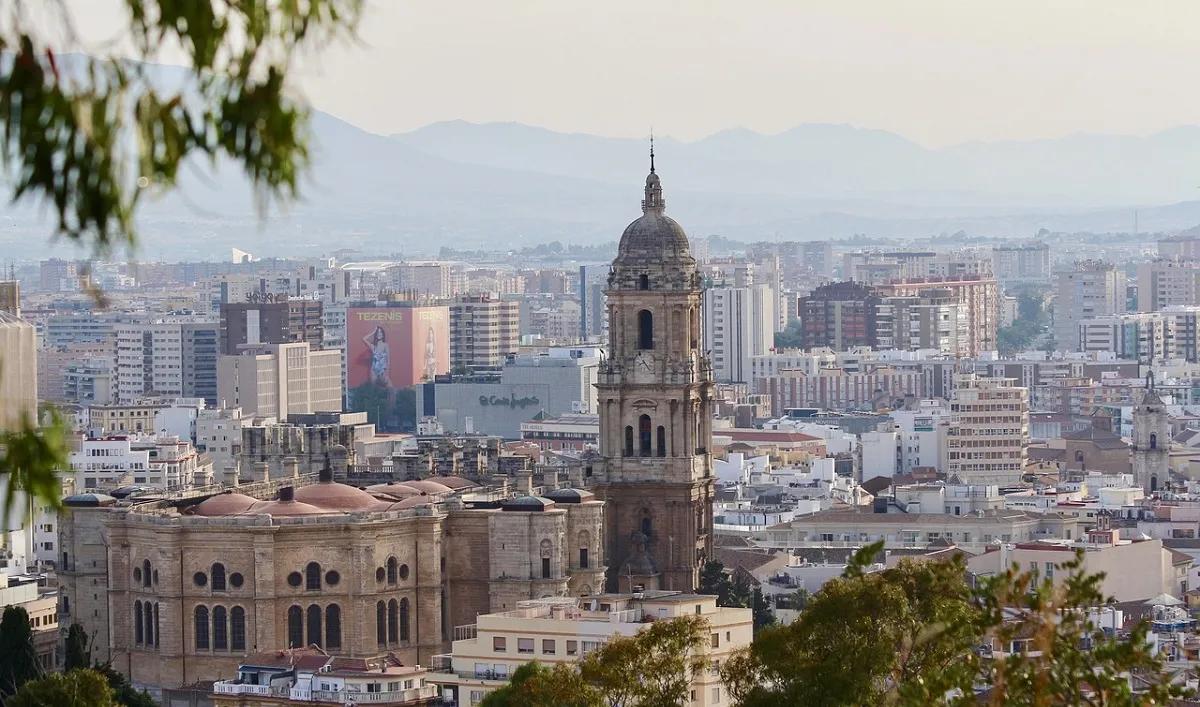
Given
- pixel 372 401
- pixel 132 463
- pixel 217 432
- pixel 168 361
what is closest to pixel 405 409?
pixel 372 401

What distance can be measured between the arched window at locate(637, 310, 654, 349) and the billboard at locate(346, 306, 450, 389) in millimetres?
122335

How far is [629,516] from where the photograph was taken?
226 ft

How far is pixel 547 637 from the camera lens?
5266cm

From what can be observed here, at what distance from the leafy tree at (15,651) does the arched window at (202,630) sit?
5252 mm

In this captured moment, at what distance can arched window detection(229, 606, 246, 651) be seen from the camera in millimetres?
58781

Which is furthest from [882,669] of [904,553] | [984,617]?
[904,553]

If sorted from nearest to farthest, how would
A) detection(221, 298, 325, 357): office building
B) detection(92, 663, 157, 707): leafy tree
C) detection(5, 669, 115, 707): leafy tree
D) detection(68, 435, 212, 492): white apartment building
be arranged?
detection(5, 669, 115, 707): leafy tree
detection(92, 663, 157, 707): leafy tree
detection(68, 435, 212, 492): white apartment building
detection(221, 298, 325, 357): office building

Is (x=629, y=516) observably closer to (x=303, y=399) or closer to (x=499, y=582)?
(x=499, y=582)

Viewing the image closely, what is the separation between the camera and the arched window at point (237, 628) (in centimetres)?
5878

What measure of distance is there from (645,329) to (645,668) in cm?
2902

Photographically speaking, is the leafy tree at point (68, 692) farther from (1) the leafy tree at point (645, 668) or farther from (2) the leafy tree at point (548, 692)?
(1) the leafy tree at point (645, 668)

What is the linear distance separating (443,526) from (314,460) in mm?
12357

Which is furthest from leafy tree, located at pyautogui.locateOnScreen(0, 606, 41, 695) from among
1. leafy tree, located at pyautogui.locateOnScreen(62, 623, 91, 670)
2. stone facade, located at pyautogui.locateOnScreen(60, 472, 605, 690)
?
stone facade, located at pyautogui.locateOnScreen(60, 472, 605, 690)

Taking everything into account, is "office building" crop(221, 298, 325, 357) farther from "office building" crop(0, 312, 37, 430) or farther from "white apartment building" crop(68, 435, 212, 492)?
"office building" crop(0, 312, 37, 430)
